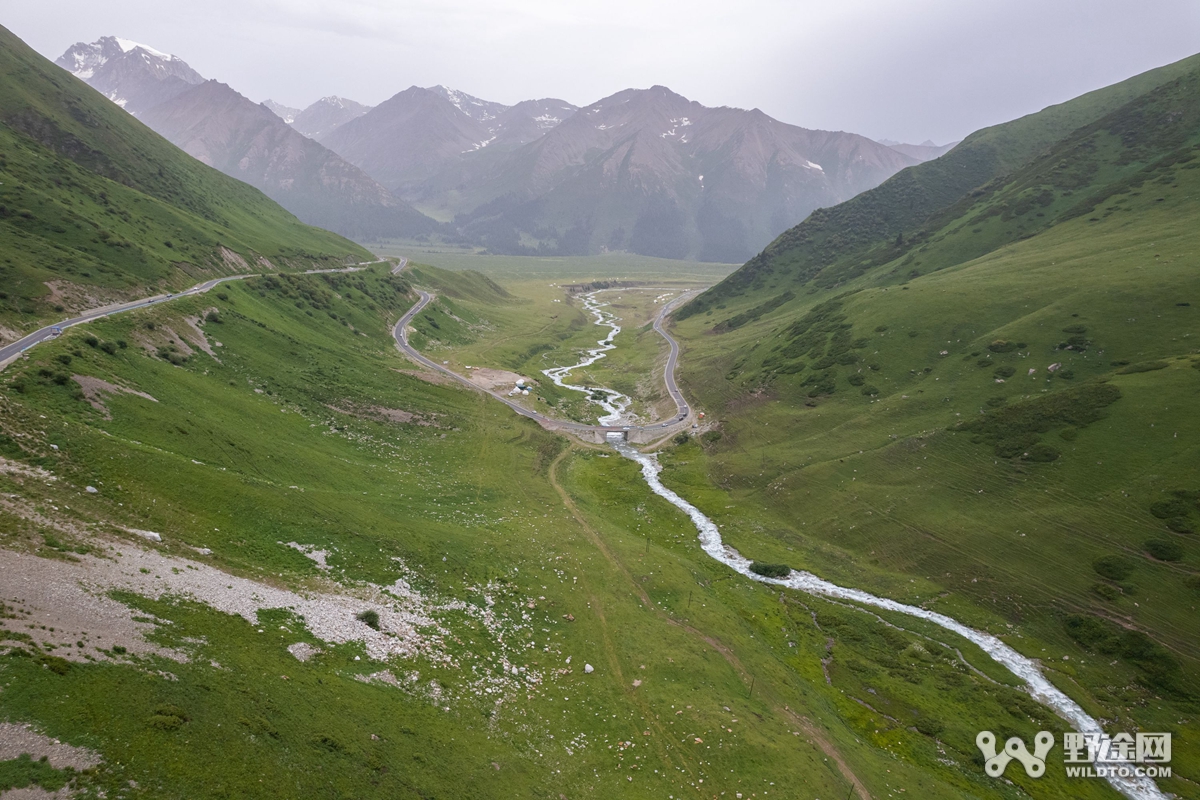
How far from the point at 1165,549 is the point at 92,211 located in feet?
567

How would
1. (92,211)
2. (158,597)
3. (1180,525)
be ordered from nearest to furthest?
(158,597) < (1180,525) < (92,211)

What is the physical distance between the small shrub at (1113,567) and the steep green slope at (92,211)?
120 meters

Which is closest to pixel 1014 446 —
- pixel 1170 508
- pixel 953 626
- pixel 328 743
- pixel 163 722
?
pixel 1170 508

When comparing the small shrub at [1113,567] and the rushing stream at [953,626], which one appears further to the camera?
the small shrub at [1113,567]

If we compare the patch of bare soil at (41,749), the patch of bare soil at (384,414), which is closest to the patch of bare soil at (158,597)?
the patch of bare soil at (41,749)

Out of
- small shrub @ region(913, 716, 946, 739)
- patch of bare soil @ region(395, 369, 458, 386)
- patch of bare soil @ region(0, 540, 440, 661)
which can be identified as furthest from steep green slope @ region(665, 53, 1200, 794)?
patch of bare soil @ region(395, 369, 458, 386)

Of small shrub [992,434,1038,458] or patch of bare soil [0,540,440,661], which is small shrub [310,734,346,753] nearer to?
patch of bare soil [0,540,440,661]

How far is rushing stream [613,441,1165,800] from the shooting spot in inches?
1748

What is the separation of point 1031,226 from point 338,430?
198m

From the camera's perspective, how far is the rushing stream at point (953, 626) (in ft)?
146

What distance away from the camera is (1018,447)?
3034 inches

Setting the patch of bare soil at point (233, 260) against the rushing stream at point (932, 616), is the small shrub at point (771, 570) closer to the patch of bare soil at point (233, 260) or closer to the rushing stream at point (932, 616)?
the rushing stream at point (932, 616)

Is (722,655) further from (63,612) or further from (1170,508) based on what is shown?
(1170,508)

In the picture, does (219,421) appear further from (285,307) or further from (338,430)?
(285,307)
